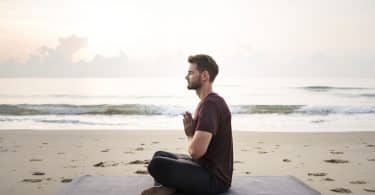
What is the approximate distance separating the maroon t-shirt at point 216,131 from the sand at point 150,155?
5.78 ft

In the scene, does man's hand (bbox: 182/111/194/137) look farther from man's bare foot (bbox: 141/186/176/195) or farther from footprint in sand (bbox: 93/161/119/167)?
footprint in sand (bbox: 93/161/119/167)

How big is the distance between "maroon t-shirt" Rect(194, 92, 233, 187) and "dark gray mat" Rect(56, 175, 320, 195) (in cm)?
21

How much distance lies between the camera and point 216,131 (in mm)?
2990

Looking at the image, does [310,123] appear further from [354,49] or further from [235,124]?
[354,49]

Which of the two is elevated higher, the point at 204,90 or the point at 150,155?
the point at 204,90

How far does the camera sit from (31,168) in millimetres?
5699

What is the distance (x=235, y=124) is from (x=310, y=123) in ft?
6.99

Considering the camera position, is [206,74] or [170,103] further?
[170,103]

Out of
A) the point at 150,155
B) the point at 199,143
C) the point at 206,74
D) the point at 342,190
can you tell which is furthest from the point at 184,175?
the point at 150,155

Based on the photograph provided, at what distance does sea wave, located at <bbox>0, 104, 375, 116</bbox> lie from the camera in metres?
15.0

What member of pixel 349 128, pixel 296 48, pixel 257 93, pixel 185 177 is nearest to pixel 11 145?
pixel 185 177

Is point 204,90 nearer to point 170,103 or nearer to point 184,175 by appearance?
point 184,175

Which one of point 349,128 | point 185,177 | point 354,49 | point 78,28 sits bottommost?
point 349,128

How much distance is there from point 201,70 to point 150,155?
393cm
